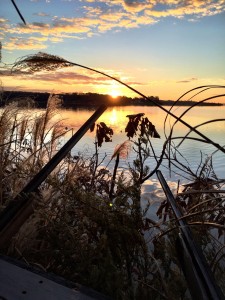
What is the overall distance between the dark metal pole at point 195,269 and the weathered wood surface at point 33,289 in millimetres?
316

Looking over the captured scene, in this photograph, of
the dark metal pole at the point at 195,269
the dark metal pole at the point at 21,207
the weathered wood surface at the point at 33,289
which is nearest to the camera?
the dark metal pole at the point at 195,269

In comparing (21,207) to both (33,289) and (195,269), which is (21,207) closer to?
(33,289)

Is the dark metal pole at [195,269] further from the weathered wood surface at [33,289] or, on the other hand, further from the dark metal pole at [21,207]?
the dark metal pole at [21,207]

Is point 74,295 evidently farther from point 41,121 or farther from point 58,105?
point 58,105

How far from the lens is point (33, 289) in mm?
→ 1168

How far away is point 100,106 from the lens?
5.80 feet

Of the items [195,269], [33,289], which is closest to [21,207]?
[33,289]

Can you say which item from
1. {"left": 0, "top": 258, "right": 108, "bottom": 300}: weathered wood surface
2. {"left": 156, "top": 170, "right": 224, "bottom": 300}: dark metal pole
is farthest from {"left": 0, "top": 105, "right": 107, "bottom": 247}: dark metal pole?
{"left": 156, "top": 170, "right": 224, "bottom": 300}: dark metal pole

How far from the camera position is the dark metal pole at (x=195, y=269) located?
795 millimetres

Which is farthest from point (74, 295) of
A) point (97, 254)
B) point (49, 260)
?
point (49, 260)

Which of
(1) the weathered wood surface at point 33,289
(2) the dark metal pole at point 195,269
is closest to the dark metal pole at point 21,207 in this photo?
(1) the weathered wood surface at point 33,289

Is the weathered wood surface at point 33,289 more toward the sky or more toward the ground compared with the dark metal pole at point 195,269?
more toward the ground

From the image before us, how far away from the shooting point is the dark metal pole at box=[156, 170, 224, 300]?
2.61 feet

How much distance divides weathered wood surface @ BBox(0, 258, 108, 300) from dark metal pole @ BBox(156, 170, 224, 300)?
0.32 metres
